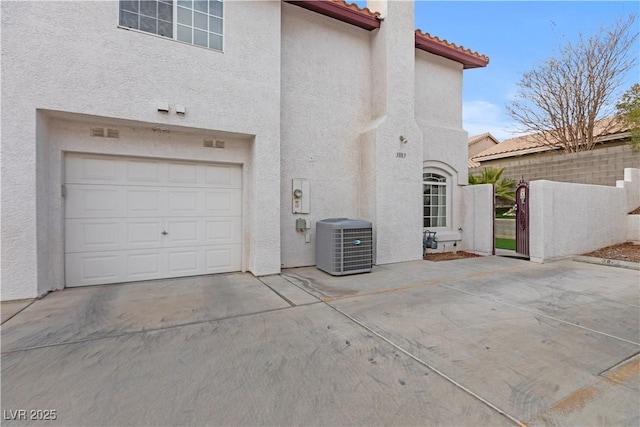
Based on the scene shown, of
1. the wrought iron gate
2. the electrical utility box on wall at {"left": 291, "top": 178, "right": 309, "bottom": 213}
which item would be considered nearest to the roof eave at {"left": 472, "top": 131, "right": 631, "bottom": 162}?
the wrought iron gate

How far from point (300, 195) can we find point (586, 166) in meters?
11.8

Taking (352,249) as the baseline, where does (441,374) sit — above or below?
below

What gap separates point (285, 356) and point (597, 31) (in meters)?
21.1

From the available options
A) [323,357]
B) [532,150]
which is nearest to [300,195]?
[323,357]

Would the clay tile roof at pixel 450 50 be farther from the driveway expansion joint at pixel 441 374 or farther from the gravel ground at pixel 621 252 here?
the driveway expansion joint at pixel 441 374

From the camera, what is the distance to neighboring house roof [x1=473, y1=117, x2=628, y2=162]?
1376cm

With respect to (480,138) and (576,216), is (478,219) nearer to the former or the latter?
(576,216)

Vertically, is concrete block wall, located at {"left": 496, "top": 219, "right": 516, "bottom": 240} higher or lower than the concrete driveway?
higher

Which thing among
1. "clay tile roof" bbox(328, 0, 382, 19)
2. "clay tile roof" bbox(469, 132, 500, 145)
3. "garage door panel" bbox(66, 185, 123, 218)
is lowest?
"garage door panel" bbox(66, 185, 123, 218)

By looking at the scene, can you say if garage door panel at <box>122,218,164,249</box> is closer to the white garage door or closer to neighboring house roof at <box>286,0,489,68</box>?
the white garage door

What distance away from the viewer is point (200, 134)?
20.2 feet

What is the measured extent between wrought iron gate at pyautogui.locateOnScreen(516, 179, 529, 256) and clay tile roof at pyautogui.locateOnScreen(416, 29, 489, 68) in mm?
4467

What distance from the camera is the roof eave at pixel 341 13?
23.3 ft

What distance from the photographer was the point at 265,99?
634 centimetres
